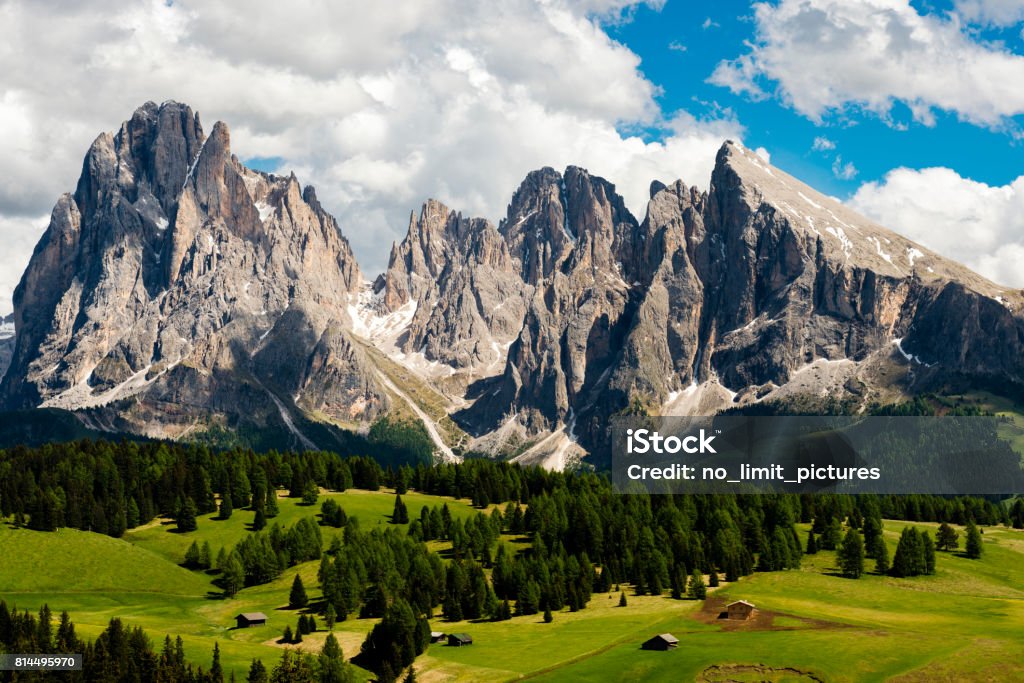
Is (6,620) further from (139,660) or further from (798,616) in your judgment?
(798,616)

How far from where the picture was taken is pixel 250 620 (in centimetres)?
15338

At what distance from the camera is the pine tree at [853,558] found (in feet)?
566

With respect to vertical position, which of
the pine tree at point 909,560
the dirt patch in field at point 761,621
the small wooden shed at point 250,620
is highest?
the pine tree at point 909,560

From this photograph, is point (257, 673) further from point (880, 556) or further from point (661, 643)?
point (880, 556)

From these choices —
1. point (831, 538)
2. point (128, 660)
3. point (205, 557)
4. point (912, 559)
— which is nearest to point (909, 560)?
point (912, 559)

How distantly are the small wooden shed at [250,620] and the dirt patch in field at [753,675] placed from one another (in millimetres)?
69167

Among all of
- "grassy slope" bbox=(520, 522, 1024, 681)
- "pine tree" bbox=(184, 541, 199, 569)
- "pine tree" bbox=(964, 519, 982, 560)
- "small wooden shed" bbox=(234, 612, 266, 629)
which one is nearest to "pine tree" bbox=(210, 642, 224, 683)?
"small wooden shed" bbox=(234, 612, 266, 629)

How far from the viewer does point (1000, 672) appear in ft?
361

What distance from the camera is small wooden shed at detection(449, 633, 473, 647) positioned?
455ft


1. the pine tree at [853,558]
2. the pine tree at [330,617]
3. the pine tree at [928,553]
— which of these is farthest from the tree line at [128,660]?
the pine tree at [928,553]

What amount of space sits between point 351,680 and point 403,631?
47.1 feet

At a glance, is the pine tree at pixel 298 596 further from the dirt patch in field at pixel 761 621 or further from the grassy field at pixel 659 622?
the dirt patch in field at pixel 761 621

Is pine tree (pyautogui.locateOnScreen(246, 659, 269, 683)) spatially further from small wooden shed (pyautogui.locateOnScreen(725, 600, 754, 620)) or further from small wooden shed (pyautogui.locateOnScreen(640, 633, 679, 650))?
small wooden shed (pyautogui.locateOnScreen(725, 600, 754, 620))

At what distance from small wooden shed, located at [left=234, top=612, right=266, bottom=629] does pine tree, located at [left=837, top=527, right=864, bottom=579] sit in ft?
307
